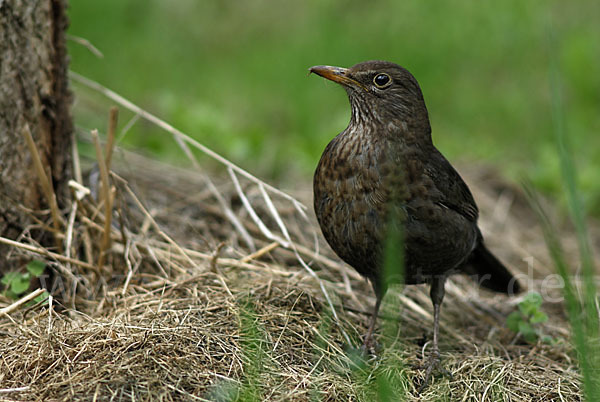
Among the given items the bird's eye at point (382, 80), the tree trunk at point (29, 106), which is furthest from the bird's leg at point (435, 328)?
the tree trunk at point (29, 106)

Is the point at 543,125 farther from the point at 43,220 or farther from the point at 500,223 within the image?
the point at 43,220

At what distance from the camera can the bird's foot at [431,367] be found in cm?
291

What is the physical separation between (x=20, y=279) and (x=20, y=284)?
0.11 feet

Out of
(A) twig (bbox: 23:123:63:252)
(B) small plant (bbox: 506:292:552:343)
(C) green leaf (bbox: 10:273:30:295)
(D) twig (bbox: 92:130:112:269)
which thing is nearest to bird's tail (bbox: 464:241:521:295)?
(B) small plant (bbox: 506:292:552:343)

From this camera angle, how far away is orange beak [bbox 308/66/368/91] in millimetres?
3275

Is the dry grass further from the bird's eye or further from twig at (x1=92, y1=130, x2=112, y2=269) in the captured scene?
the bird's eye

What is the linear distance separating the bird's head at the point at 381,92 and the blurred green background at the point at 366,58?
2.78 m

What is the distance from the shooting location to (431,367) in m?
3.01

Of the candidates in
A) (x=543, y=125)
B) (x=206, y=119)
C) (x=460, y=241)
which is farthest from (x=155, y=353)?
(x=543, y=125)

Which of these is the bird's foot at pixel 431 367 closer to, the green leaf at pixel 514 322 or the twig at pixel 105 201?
the green leaf at pixel 514 322

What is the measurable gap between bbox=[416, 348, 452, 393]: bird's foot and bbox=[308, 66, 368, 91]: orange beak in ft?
4.09

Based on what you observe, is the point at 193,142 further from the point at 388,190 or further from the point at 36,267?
the point at 388,190

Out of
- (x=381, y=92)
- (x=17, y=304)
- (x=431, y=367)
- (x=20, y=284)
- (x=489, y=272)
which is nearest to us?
(x=17, y=304)

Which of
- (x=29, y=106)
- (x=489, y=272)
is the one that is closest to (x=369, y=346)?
(x=489, y=272)
